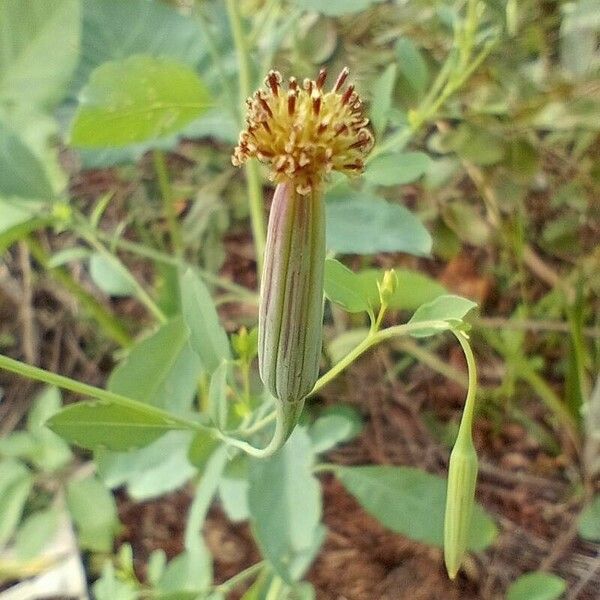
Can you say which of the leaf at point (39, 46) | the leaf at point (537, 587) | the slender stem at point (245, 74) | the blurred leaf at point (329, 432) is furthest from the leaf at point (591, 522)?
the leaf at point (39, 46)

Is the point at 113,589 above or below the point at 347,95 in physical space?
below

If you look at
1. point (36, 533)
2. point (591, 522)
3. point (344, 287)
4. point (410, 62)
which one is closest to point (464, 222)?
point (410, 62)

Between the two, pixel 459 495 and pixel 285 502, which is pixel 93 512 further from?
pixel 459 495

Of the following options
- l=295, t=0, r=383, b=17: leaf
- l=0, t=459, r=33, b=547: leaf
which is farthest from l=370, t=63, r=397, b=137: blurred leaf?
l=0, t=459, r=33, b=547: leaf

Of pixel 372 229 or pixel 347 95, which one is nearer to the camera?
pixel 347 95

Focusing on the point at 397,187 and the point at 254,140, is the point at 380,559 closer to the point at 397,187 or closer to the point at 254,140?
the point at 397,187

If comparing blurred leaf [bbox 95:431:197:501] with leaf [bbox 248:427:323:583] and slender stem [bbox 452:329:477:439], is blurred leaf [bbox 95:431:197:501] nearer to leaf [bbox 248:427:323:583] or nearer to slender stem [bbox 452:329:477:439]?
leaf [bbox 248:427:323:583]

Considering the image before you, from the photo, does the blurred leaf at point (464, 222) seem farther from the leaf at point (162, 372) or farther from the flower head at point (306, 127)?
the flower head at point (306, 127)

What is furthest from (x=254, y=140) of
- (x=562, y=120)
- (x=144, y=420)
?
(x=562, y=120)
